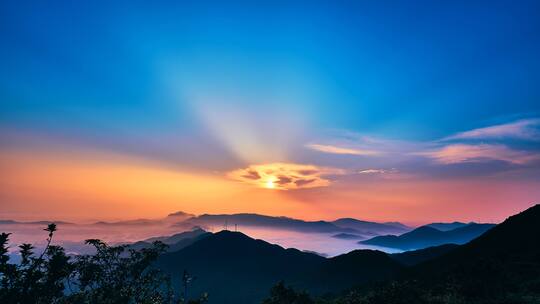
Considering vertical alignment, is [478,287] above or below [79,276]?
below

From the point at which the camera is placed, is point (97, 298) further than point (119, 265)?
No

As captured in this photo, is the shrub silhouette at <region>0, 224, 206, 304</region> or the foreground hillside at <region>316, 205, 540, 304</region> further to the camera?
the foreground hillside at <region>316, 205, 540, 304</region>

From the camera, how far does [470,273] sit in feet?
304

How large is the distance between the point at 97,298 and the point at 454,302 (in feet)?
204

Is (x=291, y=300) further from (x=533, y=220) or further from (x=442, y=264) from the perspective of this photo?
(x=533, y=220)

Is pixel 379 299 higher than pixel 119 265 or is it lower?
lower

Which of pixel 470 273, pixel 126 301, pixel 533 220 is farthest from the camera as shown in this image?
pixel 533 220

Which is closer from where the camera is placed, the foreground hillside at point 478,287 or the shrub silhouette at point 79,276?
the shrub silhouette at point 79,276

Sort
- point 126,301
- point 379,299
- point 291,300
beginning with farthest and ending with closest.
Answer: point 379,299 → point 291,300 → point 126,301

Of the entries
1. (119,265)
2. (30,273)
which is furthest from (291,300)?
(30,273)

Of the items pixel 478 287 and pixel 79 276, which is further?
pixel 478 287

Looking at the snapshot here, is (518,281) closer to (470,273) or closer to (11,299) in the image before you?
(470,273)

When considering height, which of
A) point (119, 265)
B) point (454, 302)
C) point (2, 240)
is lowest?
point (454, 302)

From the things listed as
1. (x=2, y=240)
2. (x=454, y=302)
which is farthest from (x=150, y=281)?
(x=454, y=302)
